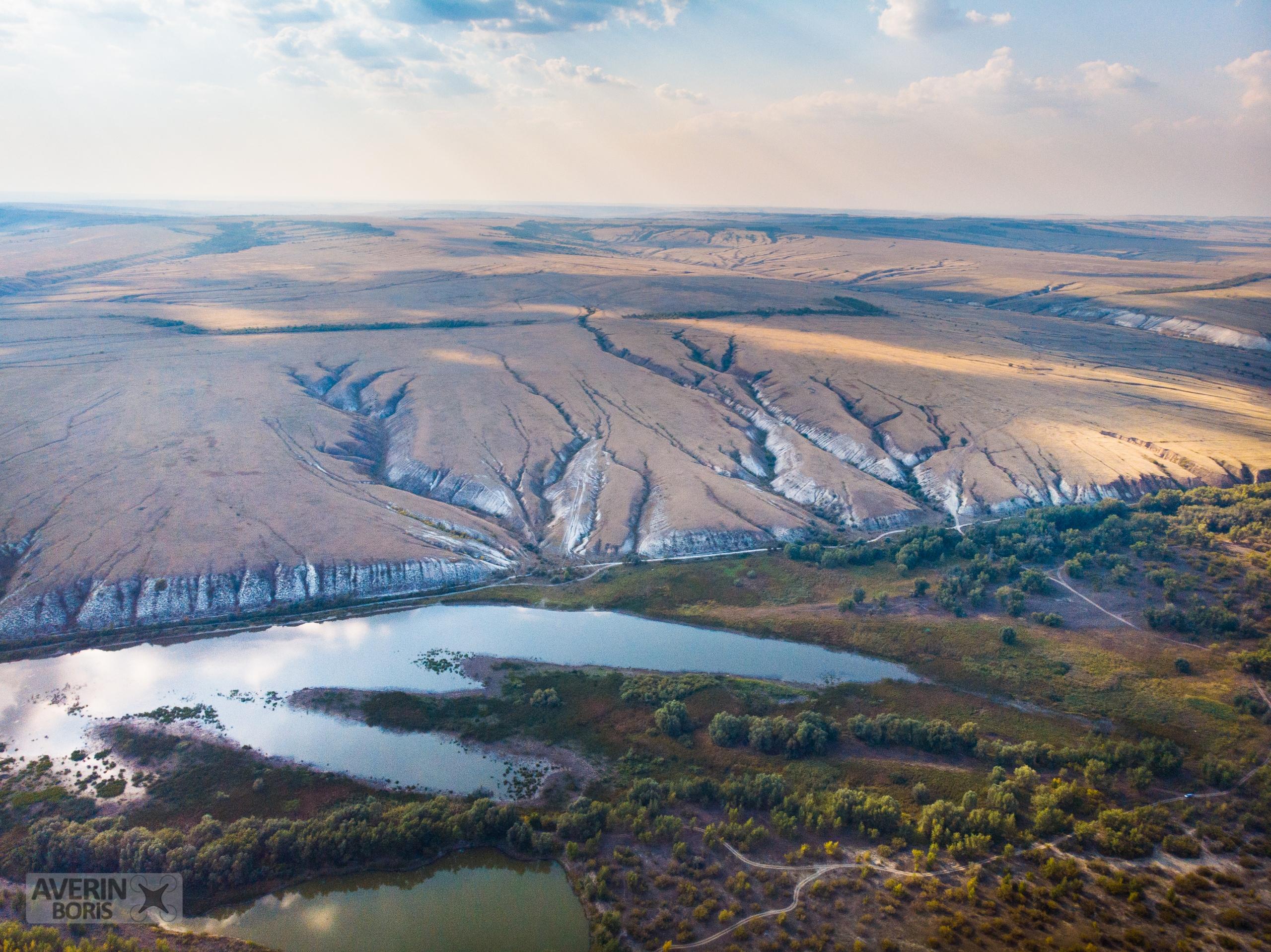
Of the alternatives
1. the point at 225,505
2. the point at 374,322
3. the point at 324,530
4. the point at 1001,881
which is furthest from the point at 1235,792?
the point at 374,322

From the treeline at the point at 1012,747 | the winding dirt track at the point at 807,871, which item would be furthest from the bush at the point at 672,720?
the treeline at the point at 1012,747

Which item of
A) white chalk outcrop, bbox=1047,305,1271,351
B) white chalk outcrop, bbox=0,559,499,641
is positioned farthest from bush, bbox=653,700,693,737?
white chalk outcrop, bbox=1047,305,1271,351

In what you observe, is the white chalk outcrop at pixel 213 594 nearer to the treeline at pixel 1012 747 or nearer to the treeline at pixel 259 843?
the treeline at pixel 259 843

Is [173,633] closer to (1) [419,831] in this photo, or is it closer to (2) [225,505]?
(2) [225,505]

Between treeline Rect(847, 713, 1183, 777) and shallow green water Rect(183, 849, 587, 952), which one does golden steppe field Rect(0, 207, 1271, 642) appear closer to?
treeline Rect(847, 713, 1183, 777)

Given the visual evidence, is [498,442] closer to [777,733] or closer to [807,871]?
[777,733]

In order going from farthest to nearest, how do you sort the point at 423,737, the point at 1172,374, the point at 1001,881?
the point at 1172,374
the point at 423,737
the point at 1001,881

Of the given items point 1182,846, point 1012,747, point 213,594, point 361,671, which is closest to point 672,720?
point 1012,747
